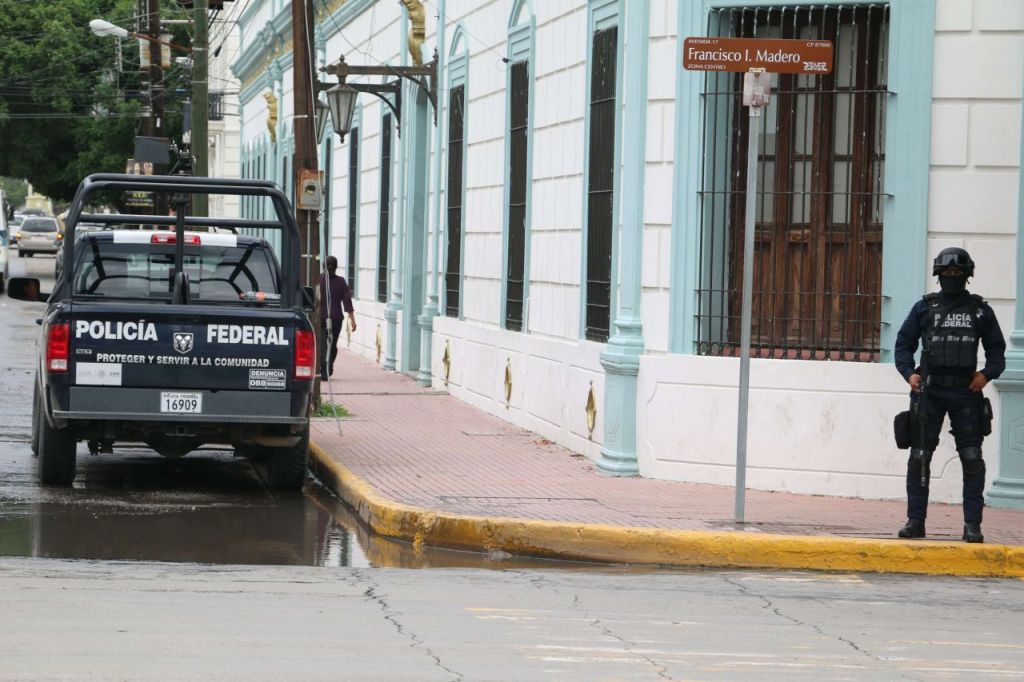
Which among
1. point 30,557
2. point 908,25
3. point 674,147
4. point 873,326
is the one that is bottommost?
point 30,557

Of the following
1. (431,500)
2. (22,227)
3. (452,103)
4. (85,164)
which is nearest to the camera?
(431,500)

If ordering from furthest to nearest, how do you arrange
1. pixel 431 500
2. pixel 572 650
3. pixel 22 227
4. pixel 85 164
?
pixel 22 227
pixel 85 164
pixel 431 500
pixel 572 650

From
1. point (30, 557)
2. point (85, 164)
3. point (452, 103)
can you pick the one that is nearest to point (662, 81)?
point (30, 557)

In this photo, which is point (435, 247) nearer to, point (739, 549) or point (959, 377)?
point (959, 377)

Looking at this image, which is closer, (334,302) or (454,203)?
(454,203)

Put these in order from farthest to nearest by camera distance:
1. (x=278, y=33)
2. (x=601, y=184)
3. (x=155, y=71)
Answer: (x=278, y=33) → (x=155, y=71) → (x=601, y=184)

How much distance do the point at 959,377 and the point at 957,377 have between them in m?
0.01

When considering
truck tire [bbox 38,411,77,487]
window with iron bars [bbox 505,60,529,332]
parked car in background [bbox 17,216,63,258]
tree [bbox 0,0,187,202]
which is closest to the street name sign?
truck tire [bbox 38,411,77,487]

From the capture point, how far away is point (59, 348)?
11859 millimetres

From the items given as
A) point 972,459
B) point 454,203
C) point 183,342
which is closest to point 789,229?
point 972,459

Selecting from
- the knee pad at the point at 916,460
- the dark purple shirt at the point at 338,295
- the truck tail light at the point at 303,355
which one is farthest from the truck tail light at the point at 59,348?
the dark purple shirt at the point at 338,295

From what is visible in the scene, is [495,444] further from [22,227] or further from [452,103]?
[22,227]

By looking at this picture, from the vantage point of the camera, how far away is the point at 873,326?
12414mm

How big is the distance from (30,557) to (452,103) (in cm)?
1250
